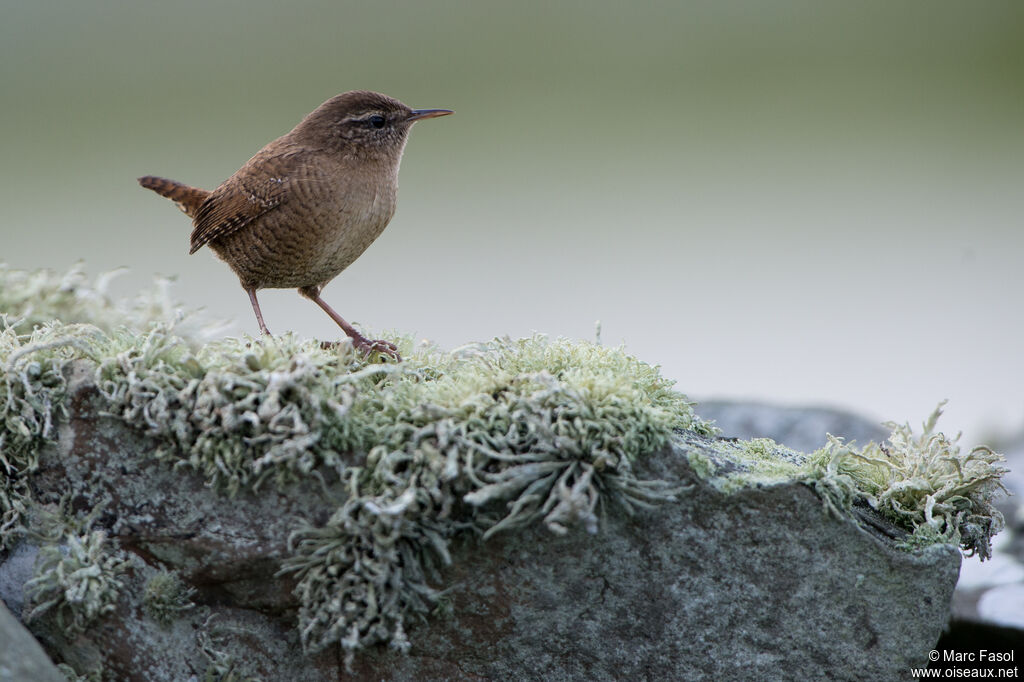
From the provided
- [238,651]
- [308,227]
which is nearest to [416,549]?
[238,651]

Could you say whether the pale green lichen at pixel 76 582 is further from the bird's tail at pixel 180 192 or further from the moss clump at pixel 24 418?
the bird's tail at pixel 180 192

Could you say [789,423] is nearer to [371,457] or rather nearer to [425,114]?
[425,114]

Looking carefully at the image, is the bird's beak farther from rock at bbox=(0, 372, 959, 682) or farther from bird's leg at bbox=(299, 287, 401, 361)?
rock at bbox=(0, 372, 959, 682)

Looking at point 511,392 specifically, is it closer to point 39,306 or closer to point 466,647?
point 466,647

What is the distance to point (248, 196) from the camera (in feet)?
8.48

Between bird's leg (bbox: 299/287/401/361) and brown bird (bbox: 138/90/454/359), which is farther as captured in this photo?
brown bird (bbox: 138/90/454/359)

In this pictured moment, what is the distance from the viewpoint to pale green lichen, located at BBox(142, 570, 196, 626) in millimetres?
1769

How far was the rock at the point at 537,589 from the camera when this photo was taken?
1.76m

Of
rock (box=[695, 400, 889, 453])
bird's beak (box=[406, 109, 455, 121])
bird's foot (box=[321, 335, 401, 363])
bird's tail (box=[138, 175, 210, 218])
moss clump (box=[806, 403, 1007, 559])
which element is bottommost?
rock (box=[695, 400, 889, 453])

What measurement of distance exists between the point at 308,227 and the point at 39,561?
43.6 inches

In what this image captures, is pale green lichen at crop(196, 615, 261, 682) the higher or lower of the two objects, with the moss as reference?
lower

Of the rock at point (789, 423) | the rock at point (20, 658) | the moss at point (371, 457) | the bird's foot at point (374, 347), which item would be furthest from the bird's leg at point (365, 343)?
the rock at point (789, 423)

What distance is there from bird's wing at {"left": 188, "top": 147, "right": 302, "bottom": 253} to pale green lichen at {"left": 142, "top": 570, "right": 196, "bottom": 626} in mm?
1135

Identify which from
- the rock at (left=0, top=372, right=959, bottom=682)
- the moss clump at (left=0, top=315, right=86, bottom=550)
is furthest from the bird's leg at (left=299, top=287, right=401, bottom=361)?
the moss clump at (left=0, top=315, right=86, bottom=550)
